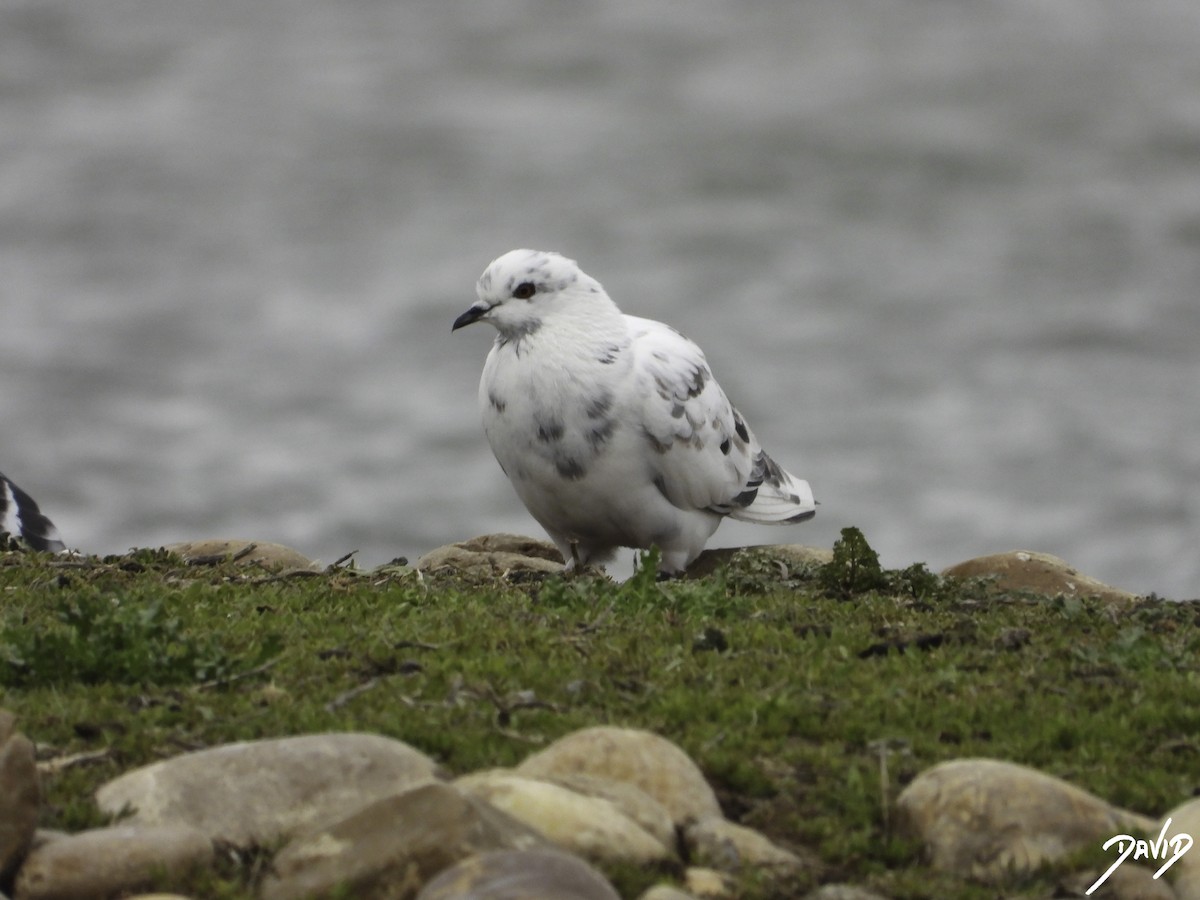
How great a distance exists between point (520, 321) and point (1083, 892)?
5.79 m

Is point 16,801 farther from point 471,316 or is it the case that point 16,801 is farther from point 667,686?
point 471,316

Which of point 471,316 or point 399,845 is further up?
point 471,316

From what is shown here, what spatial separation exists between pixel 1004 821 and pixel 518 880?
1.55 metres

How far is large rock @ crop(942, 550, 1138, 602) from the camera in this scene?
9664 mm

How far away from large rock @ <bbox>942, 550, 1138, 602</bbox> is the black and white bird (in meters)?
5.19

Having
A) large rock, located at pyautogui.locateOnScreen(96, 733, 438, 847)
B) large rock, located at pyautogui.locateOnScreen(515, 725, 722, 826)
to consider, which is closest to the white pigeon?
large rock, located at pyautogui.locateOnScreen(515, 725, 722, 826)

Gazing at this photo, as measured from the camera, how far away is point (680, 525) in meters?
10.4

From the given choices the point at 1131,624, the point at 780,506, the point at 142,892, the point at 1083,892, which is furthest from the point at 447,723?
the point at 780,506

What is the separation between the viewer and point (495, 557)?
10203mm

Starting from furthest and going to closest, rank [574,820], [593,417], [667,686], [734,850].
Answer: [593,417] → [667,686] → [734,850] → [574,820]

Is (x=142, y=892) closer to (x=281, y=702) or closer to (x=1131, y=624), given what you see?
(x=281, y=702)

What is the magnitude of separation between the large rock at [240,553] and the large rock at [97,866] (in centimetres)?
486

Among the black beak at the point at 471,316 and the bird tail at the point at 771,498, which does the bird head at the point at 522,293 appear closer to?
the black beak at the point at 471,316
